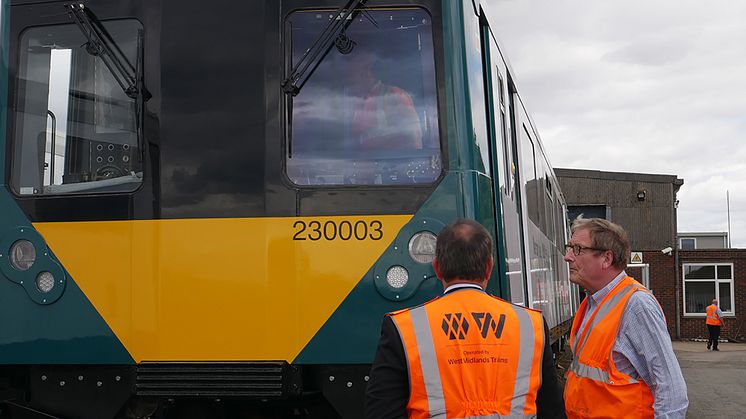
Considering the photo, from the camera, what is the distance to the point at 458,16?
17.3 ft

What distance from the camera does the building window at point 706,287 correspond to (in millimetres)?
37094

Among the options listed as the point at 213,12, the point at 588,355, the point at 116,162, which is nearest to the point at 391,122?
the point at 213,12

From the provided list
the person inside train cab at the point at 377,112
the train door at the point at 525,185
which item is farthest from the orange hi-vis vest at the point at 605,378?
the train door at the point at 525,185

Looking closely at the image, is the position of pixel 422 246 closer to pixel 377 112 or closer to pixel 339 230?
pixel 339 230

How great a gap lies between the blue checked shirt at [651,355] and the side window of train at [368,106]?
1.73 metres

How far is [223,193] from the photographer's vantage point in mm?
5102

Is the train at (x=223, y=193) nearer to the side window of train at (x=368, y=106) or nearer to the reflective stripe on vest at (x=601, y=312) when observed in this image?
the side window of train at (x=368, y=106)

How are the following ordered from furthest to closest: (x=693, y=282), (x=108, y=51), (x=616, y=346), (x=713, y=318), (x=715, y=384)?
1. (x=693, y=282)
2. (x=713, y=318)
3. (x=715, y=384)
4. (x=108, y=51)
5. (x=616, y=346)

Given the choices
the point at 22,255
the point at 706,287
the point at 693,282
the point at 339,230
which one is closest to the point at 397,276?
the point at 339,230

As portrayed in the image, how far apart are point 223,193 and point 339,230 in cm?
64

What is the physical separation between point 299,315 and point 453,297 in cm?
200

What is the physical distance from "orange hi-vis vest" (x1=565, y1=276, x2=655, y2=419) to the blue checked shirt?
0.03 metres

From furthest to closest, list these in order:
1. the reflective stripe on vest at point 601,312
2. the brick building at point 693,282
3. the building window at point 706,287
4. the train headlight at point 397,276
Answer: the building window at point 706,287, the brick building at point 693,282, the train headlight at point 397,276, the reflective stripe on vest at point 601,312

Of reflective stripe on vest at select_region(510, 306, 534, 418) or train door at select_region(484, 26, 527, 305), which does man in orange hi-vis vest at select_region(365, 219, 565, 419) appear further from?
train door at select_region(484, 26, 527, 305)
